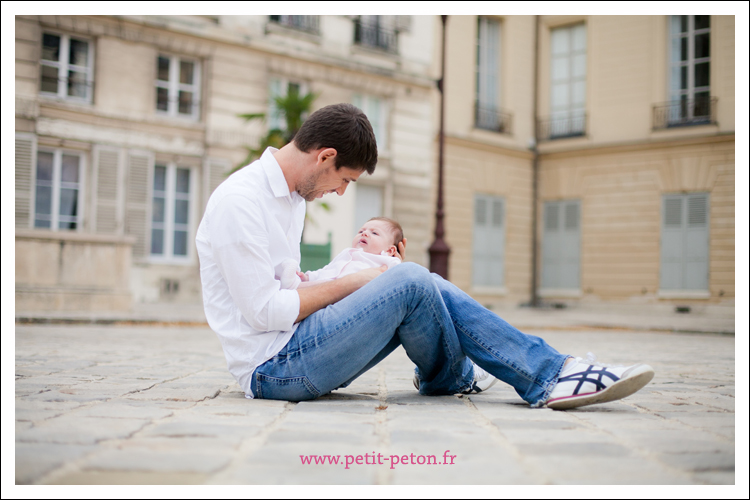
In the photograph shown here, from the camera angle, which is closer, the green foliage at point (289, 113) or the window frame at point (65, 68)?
the green foliage at point (289, 113)

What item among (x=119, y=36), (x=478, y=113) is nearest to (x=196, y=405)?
(x=119, y=36)

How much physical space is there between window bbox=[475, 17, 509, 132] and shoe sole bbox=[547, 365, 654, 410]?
56.1 ft

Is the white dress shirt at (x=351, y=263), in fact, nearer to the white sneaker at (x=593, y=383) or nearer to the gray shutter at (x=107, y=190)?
the white sneaker at (x=593, y=383)

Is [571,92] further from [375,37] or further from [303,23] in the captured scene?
[303,23]

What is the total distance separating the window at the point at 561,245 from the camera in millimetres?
19438

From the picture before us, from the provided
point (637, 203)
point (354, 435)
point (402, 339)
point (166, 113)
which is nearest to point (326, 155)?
point (402, 339)

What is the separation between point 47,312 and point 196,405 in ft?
28.3

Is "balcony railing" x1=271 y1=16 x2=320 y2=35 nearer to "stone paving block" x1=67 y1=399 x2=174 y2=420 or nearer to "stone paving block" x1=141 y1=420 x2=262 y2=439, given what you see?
"stone paving block" x1=67 y1=399 x2=174 y2=420

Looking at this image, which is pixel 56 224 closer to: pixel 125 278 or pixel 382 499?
pixel 125 278

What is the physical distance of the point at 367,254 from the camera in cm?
330

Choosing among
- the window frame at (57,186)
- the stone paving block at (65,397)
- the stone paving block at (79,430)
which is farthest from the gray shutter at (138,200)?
the stone paving block at (79,430)

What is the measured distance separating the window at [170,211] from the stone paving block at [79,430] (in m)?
13.0

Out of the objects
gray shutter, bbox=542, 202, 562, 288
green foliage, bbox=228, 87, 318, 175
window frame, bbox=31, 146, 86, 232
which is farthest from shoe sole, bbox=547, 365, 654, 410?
gray shutter, bbox=542, 202, 562, 288

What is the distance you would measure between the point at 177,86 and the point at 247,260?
13620mm
